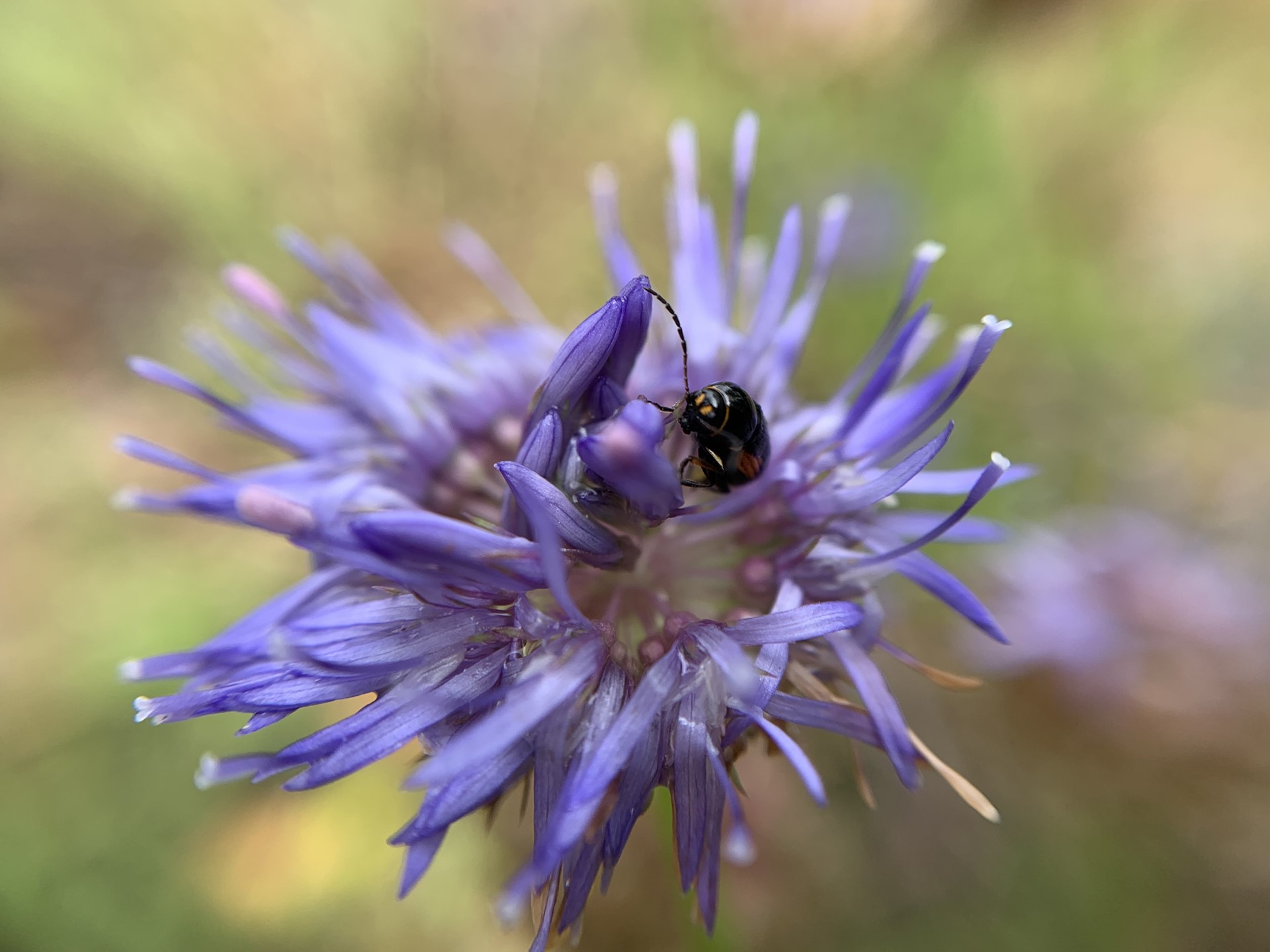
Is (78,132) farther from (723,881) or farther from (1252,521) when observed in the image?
(1252,521)

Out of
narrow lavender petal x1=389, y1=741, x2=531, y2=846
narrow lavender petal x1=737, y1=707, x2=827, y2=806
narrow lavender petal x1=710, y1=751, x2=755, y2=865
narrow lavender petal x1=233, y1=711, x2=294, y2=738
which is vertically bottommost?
narrow lavender petal x1=389, y1=741, x2=531, y2=846

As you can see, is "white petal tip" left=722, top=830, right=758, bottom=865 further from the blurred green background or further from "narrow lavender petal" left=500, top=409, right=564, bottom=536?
the blurred green background

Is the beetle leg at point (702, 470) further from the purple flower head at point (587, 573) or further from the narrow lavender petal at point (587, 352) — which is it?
the narrow lavender petal at point (587, 352)

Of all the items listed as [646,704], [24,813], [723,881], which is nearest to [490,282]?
[646,704]

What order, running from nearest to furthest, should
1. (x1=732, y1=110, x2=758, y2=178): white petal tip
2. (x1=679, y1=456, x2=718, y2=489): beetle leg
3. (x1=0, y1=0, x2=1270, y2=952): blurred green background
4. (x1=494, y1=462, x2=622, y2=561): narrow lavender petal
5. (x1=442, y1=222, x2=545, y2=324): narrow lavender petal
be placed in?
(x1=494, y1=462, x2=622, y2=561): narrow lavender petal
(x1=679, y1=456, x2=718, y2=489): beetle leg
(x1=732, y1=110, x2=758, y2=178): white petal tip
(x1=442, y1=222, x2=545, y2=324): narrow lavender petal
(x1=0, y1=0, x2=1270, y2=952): blurred green background

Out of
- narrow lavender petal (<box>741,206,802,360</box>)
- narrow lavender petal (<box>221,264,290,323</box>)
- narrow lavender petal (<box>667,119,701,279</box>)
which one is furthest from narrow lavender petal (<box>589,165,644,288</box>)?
narrow lavender petal (<box>221,264,290,323</box>)

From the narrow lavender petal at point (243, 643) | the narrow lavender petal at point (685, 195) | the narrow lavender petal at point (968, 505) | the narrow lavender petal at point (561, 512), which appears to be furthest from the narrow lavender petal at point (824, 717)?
the narrow lavender petal at point (685, 195)

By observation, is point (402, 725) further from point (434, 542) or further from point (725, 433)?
point (725, 433)
